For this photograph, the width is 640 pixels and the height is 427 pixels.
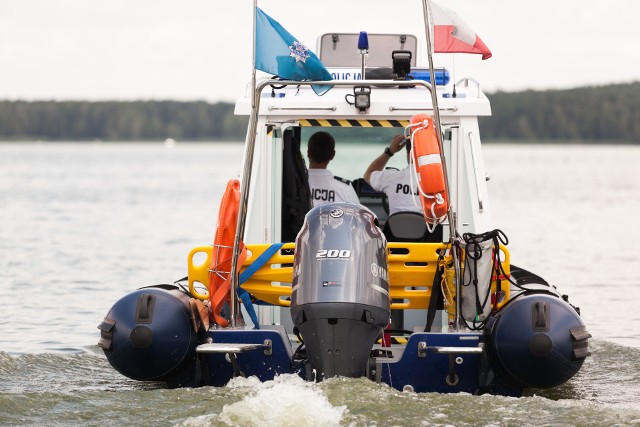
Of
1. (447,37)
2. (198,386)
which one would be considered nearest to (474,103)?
(447,37)

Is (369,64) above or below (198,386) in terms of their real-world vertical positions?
above

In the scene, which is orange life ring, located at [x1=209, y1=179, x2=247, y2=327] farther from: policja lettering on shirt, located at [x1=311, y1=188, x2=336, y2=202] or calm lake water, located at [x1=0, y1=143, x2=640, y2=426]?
policja lettering on shirt, located at [x1=311, y1=188, x2=336, y2=202]

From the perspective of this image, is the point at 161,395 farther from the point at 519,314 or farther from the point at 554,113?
the point at 554,113

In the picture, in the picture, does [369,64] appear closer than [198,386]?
No

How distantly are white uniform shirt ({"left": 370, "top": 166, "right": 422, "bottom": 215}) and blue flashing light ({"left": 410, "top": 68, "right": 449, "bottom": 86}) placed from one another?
0.75 m

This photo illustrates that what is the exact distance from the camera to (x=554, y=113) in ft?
300

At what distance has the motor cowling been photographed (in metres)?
7.06

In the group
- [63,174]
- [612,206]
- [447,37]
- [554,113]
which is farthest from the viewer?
[554,113]

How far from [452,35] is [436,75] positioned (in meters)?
1.19

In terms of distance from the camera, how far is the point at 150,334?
727 centimetres

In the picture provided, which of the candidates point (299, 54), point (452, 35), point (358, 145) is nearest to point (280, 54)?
point (299, 54)

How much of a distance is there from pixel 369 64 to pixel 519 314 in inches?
173

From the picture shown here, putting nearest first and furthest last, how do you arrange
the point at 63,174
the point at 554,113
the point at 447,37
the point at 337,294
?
the point at 337,294 < the point at 447,37 < the point at 63,174 < the point at 554,113

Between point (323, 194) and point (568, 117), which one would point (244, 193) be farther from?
point (568, 117)
